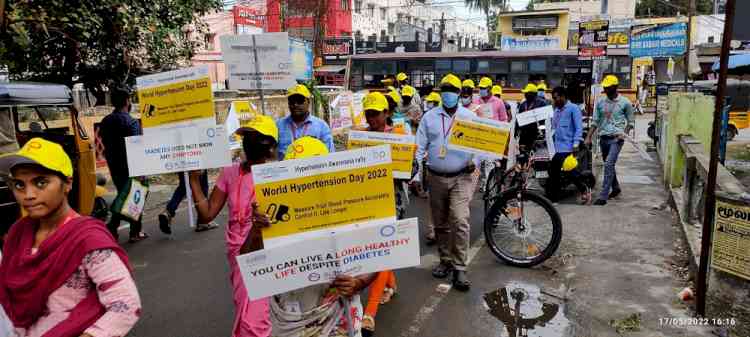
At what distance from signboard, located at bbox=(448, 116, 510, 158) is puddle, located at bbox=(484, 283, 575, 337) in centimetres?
124

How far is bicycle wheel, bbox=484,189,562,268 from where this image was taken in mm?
5207

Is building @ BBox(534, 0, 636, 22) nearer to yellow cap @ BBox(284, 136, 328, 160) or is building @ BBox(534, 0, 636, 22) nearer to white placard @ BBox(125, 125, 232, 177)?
white placard @ BBox(125, 125, 232, 177)

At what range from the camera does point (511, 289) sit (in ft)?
16.1

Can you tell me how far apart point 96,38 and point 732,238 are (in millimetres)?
9802

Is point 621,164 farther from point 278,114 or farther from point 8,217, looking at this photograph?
point 8,217

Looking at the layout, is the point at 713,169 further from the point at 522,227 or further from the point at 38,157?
the point at 38,157

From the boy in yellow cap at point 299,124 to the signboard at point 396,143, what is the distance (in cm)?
41

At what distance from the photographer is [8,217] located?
221 inches

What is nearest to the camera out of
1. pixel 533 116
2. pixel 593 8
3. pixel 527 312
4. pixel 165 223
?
pixel 527 312

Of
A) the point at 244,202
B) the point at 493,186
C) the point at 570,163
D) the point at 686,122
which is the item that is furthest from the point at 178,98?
the point at 686,122

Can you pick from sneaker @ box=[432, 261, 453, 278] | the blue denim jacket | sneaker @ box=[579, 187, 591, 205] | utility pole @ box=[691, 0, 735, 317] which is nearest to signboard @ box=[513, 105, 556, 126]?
the blue denim jacket

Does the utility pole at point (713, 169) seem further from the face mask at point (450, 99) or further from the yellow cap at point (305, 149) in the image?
the yellow cap at point (305, 149)

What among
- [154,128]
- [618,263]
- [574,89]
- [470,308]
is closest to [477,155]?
[470,308]

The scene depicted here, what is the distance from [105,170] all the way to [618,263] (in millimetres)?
9644
